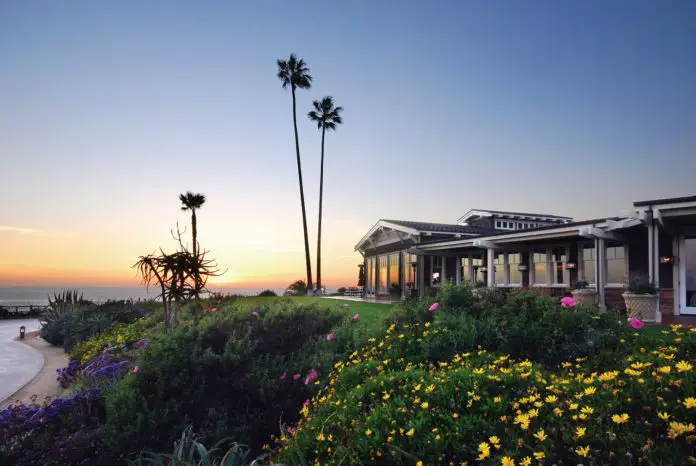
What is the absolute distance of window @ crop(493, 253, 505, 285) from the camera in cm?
1998

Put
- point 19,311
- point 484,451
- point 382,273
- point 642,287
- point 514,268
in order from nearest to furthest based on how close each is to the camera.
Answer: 1. point 484,451
2. point 642,287
3. point 514,268
4. point 382,273
5. point 19,311

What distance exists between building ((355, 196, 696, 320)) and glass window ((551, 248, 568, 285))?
1.5 inches

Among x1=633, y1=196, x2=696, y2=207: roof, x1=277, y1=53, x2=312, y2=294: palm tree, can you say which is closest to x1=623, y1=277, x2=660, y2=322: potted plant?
x1=633, y1=196, x2=696, y2=207: roof

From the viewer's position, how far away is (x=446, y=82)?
15.4 meters

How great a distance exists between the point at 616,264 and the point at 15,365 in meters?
17.8

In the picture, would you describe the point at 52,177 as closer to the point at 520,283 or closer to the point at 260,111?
the point at 260,111

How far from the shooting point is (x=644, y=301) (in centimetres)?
1129

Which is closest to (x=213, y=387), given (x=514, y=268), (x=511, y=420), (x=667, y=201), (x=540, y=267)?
(x=511, y=420)

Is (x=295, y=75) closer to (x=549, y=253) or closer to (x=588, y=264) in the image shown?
(x=549, y=253)

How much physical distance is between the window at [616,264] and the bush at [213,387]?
1219 centimetres

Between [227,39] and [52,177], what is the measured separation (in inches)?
293

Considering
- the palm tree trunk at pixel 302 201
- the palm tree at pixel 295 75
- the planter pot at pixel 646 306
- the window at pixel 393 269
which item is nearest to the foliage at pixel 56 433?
the planter pot at pixel 646 306

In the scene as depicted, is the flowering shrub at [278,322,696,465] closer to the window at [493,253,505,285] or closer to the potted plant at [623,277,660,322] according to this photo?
the potted plant at [623,277,660,322]

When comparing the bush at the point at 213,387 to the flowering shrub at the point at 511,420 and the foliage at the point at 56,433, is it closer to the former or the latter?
the foliage at the point at 56,433
